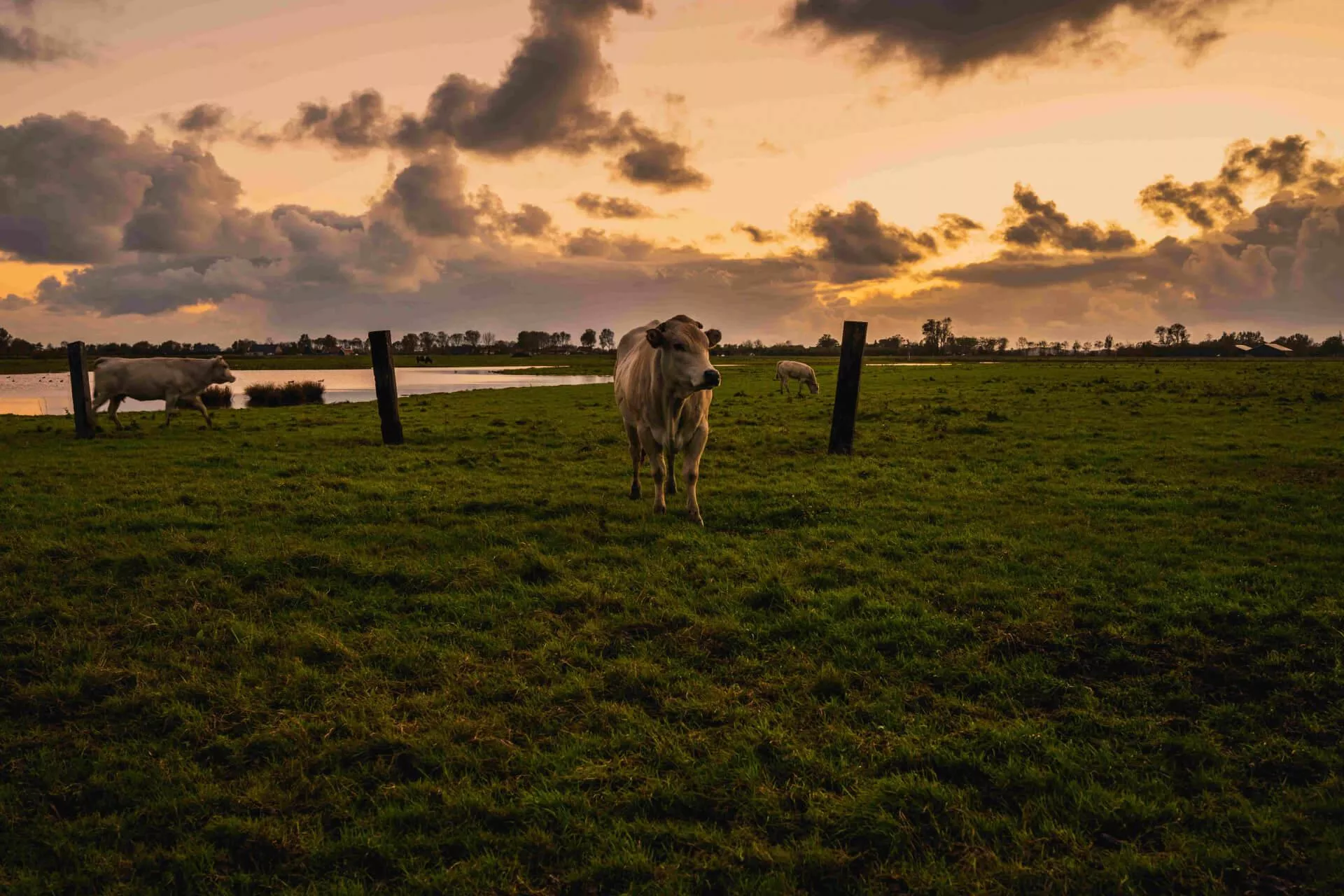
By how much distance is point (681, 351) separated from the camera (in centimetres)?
841

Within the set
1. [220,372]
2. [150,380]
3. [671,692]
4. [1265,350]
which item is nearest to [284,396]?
[220,372]

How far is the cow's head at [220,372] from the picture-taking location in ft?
62.7

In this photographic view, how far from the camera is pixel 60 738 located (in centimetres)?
397

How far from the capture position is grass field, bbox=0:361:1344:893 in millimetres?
3074

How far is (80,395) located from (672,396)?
16118 mm

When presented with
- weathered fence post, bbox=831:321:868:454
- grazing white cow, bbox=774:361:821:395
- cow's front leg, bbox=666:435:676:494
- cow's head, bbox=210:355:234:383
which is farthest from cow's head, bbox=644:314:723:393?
grazing white cow, bbox=774:361:821:395

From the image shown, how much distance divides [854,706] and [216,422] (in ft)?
72.7

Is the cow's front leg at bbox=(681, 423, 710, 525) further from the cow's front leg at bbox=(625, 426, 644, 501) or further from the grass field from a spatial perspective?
the cow's front leg at bbox=(625, 426, 644, 501)

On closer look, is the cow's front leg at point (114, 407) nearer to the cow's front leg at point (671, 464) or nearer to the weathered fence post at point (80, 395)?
the weathered fence post at point (80, 395)

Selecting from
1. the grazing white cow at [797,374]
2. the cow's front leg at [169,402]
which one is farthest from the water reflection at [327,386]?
the grazing white cow at [797,374]

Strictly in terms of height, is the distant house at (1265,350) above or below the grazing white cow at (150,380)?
above

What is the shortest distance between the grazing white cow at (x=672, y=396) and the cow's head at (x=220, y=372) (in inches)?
598

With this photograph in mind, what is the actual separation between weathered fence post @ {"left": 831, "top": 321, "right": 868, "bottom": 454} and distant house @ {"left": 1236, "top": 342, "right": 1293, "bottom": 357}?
166819 mm

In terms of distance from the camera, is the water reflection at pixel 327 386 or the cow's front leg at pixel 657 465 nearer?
the cow's front leg at pixel 657 465
